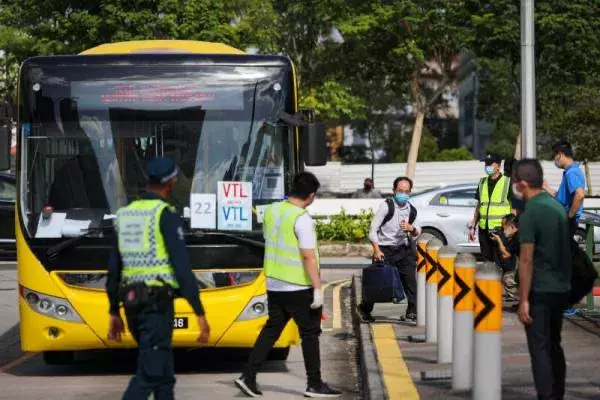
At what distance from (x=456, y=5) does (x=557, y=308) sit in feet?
145

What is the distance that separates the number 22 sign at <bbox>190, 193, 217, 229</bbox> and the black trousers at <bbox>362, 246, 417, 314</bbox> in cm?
337

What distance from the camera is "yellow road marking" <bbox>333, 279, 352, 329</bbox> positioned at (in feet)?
55.5

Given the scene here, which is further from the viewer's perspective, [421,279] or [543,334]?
[421,279]

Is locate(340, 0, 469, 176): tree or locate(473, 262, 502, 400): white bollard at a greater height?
locate(340, 0, 469, 176): tree

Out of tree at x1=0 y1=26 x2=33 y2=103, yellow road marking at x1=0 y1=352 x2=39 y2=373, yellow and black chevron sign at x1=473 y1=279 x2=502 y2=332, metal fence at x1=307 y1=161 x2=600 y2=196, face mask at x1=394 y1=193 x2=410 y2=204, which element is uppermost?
tree at x1=0 y1=26 x2=33 y2=103

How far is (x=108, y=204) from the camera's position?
484 inches

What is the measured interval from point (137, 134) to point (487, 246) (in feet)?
17.8

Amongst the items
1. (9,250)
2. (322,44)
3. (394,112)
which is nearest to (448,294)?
(9,250)

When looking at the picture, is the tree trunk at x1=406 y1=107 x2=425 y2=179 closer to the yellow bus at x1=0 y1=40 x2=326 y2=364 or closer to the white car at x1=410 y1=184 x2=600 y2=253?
the white car at x1=410 y1=184 x2=600 y2=253

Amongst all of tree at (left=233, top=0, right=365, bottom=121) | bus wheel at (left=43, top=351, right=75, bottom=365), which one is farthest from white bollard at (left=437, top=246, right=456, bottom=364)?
tree at (left=233, top=0, right=365, bottom=121)

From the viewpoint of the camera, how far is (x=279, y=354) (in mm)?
13352

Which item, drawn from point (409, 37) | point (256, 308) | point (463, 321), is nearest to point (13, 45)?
point (409, 37)

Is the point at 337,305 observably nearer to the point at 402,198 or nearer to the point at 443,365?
the point at 402,198

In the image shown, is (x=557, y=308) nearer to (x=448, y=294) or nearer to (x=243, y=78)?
(x=448, y=294)
